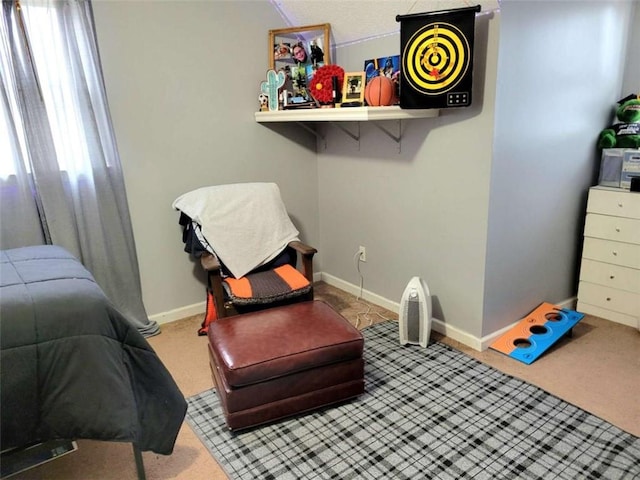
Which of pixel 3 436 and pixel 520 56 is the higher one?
pixel 520 56

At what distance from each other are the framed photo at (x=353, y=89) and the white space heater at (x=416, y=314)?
1064 mm

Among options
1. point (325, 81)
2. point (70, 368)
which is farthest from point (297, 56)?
point (70, 368)

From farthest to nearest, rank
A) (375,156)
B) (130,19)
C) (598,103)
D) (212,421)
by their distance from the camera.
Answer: (375,156), (598,103), (130,19), (212,421)

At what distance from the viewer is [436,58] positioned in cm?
215

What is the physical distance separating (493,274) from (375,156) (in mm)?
1038

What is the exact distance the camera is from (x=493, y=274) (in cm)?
243

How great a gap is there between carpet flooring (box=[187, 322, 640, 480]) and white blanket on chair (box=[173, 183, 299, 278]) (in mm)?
800

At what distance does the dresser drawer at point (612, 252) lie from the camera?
2.63 metres

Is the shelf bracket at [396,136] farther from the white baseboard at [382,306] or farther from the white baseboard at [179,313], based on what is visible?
the white baseboard at [179,313]

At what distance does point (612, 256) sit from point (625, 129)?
30.0 inches

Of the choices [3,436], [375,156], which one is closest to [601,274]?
[375,156]

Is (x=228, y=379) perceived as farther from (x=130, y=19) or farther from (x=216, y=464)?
(x=130, y=19)

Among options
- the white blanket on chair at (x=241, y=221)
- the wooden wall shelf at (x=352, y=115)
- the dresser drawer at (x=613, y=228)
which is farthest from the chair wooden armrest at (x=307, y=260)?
the dresser drawer at (x=613, y=228)

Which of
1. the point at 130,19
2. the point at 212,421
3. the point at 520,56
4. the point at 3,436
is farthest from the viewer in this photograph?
the point at 130,19
